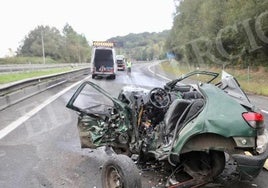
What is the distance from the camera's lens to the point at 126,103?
18.3ft

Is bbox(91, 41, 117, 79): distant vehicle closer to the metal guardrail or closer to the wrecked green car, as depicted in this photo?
the metal guardrail

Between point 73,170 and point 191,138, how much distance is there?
201 cm

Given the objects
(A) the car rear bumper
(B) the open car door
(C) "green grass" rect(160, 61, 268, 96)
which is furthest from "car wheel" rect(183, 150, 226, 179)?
(C) "green grass" rect(160, 61, 268, 96)

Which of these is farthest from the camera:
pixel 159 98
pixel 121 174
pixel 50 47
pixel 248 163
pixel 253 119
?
pixel 50 47

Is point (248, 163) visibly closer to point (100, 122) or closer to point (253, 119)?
point (253, 119)

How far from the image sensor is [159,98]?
534cm

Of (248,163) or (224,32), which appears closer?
(248,163)

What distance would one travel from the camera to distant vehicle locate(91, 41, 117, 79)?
2872 centimetres

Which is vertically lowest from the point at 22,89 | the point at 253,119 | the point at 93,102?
the point at 93,102

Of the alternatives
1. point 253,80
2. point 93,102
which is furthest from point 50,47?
point 93,102

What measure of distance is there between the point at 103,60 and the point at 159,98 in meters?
26.0

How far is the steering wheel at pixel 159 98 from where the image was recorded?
5205mm

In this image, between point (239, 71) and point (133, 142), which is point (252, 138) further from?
point (239, 71)

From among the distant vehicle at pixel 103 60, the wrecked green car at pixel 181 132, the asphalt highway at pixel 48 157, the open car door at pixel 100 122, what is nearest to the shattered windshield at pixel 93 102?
the open car door at pixel 100 122
